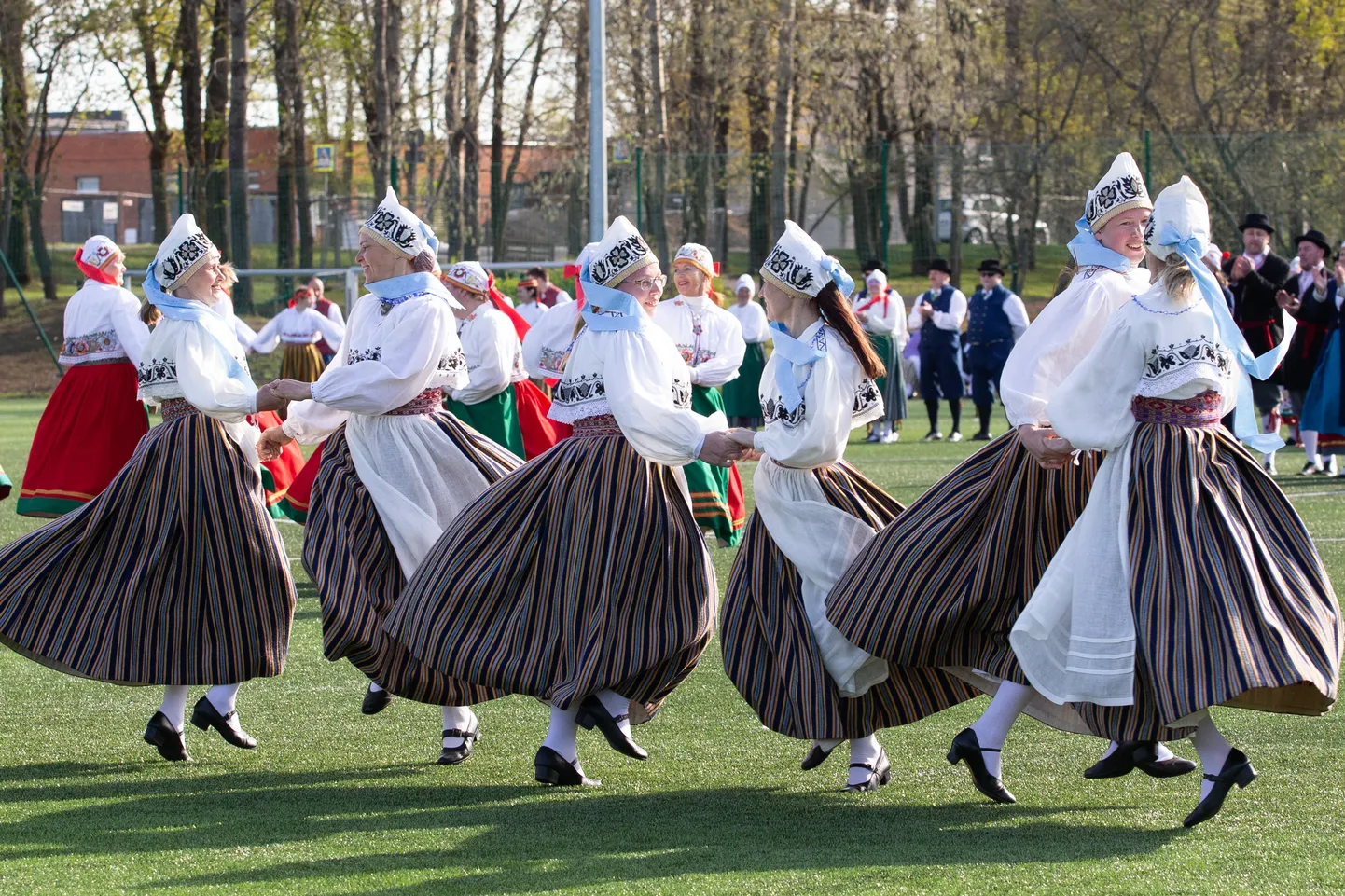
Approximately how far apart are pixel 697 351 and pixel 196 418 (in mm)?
4438

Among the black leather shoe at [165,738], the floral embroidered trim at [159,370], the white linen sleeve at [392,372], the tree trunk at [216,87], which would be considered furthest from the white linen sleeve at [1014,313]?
the tree trunk at [216,87]

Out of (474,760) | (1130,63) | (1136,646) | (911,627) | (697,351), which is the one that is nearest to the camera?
(1136,646)

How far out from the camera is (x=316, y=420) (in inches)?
230

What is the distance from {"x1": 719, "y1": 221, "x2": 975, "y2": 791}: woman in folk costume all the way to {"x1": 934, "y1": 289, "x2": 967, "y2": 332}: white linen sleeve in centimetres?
1170

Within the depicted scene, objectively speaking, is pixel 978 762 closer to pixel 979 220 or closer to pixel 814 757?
pixel 814 757

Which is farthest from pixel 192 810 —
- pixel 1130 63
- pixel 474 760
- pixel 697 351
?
pixel 1130 63

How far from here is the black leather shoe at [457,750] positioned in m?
5.34

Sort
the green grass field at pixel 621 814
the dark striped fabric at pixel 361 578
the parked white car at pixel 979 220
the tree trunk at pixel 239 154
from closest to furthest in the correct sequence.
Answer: the green grass field at pixel 621 814
the dark striped fabric at pixel 361 578
the parked white car at pixel 979 220
the tree trunk at pixel 239 154

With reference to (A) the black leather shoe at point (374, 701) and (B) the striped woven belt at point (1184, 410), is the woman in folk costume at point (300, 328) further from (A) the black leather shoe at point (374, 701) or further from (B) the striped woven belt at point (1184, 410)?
(B) the striped woven belt at point (1184, 410)

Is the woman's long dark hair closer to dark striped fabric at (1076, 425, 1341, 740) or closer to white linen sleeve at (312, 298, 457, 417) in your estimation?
dark striped fabric at (1076, 425, 1341, 740)

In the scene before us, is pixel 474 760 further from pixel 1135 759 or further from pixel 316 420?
pixel 1135 759

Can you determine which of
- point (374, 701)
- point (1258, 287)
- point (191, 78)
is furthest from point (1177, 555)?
point (191, 78)

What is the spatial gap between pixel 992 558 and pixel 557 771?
1.31 meters

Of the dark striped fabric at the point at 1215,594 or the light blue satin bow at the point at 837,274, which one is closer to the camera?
the dark striped fabric at the point at 1215,594
